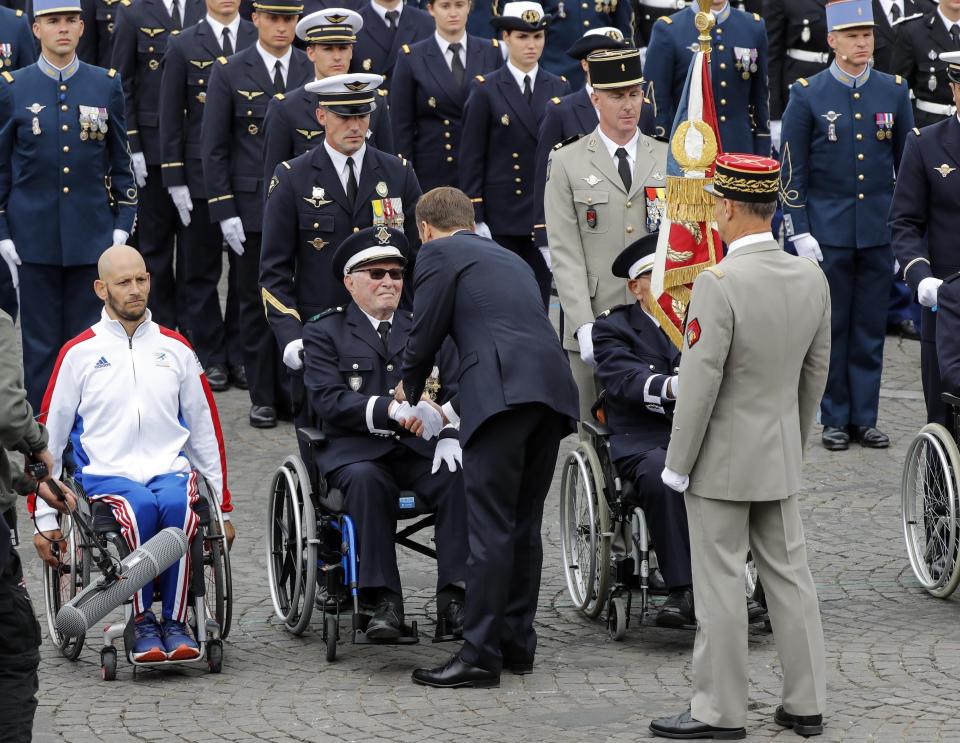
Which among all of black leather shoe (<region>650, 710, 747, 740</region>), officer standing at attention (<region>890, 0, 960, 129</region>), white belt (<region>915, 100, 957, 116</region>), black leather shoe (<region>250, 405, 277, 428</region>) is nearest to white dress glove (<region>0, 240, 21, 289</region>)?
black leather shoe (<region>250, 405, 277, 428</region>)

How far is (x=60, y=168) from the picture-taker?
10492 millimetres

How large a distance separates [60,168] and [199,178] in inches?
54.1

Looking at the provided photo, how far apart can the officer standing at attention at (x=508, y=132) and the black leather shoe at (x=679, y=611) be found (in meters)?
3.98

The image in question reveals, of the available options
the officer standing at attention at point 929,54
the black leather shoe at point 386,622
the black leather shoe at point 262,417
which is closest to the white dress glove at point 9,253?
the black leather shoe at point 262,417

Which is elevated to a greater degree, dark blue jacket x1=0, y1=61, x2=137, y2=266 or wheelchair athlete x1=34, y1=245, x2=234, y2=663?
dark blue jacket x1=0, y1=61, x2=137, y2=266

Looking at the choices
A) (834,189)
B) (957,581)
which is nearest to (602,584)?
(957,581)

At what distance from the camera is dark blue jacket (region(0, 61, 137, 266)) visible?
34.1ft

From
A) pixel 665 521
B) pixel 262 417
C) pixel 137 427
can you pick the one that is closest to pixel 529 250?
pixel 262 417

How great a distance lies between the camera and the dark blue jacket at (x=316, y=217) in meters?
8.97

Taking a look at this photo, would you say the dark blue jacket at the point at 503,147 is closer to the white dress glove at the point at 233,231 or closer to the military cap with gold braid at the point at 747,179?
the white dress glove at the point at 233,231

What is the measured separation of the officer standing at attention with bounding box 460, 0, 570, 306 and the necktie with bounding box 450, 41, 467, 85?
0.29 meters

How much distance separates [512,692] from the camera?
277 inches

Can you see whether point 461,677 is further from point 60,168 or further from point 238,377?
point 238,377

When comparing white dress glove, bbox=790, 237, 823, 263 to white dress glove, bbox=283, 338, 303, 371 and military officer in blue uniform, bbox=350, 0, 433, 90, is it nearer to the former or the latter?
military officer in blue uniform, bbox=350, 0, 433, 90
